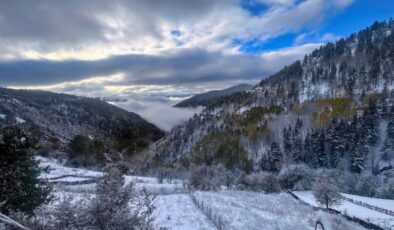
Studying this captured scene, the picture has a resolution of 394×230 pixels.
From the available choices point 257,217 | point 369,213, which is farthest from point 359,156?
point 257,217

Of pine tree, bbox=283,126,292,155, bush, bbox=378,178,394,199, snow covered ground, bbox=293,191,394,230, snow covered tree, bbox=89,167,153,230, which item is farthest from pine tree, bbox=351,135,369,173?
snow covered tree, bbox=89,167,153,230

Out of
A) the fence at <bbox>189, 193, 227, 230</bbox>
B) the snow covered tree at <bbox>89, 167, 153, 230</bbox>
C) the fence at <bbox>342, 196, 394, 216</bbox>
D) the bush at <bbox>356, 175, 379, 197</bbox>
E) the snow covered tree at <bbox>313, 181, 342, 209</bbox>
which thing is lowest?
the bush at <bbox>356, 175, 379, 197</bbox>

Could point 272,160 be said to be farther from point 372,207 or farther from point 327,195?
point 327,195

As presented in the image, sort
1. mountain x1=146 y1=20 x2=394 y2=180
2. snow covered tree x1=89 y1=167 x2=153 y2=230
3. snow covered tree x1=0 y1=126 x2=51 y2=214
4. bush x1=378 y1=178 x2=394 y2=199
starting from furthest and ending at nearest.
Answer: mountain x1=146 y1=20 x2=394 y2=180 < bush x1=378 y1=178 x2=394 y2=199 < snow covered tree x1=0 y1=126 x2=51 y2=214 < snow covered tree x1=89 y1=167 x2=153 y2=230

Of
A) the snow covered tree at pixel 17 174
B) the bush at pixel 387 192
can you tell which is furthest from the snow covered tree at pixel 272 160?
the snow covered tree at pixel 17 174

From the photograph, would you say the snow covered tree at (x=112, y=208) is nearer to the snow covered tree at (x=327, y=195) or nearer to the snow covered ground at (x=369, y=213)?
the snow covered ground at (x=369, y=213)

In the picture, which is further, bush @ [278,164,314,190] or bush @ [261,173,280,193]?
bush @ [278,164,314,190]

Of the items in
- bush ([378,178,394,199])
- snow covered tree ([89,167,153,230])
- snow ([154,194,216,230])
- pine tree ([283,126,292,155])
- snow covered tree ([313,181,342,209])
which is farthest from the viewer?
pine tree ([283,126,292,155])

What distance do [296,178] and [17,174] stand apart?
7042 cm

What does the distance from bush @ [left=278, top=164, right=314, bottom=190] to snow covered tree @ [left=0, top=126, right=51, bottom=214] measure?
215ft

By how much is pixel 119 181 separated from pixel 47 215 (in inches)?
111

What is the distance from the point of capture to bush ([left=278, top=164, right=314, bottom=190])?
239ft

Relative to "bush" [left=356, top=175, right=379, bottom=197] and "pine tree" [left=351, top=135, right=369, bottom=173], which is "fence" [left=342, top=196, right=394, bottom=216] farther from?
"pine tree" [left=351, top=135, right=369, bottom=173]

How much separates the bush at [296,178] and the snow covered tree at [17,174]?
65.5 m
